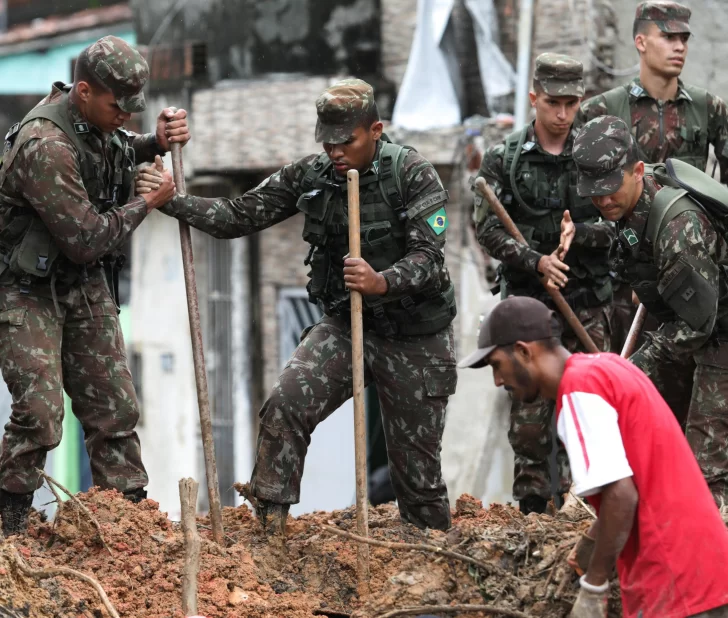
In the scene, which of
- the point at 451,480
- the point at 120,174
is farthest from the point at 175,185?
the point at 451,480

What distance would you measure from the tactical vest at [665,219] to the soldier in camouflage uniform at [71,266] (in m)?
2.28

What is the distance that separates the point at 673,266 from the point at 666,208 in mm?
259

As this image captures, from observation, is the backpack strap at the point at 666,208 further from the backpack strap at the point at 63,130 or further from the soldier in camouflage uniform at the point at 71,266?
the backpack strap at the point at 63,130

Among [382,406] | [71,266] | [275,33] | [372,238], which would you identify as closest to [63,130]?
[71,266]

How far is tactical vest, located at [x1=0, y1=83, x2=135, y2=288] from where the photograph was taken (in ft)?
19.4

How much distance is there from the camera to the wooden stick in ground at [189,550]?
513 cm

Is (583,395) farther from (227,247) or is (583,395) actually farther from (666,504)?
(227,247)

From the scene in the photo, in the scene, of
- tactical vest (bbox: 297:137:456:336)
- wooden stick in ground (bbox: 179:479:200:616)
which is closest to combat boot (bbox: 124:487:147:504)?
wooden stick in ground (bbox: 179:479:200:616)

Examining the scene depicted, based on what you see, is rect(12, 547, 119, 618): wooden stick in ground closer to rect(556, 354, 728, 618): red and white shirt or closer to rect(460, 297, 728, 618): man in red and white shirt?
rect(460, 297, 728, 618): man in red and white shirt

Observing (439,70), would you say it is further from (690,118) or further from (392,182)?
(392,182)

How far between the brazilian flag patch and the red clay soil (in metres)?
1.38

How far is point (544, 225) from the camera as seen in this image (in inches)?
276

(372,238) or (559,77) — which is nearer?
(372,238)

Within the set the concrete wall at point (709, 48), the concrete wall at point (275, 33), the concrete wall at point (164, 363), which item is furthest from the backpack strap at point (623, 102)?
the concrete wall at point (164, 363)
